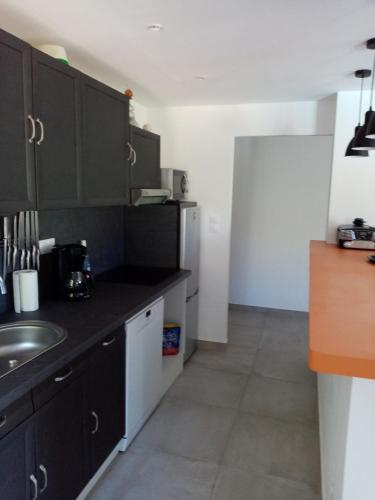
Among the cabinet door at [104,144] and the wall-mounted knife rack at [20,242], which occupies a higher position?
the cabinet door at [104,144]

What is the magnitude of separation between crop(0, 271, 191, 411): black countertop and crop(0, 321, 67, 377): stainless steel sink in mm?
61

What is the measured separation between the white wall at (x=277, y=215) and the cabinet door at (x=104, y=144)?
246 centimetres

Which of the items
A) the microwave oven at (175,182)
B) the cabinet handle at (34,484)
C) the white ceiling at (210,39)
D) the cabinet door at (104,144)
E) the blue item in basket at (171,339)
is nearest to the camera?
the cabinet handle at (34,484)

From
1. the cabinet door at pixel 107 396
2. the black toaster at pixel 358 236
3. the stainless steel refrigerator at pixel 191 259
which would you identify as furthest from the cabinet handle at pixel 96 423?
the black toaster at pixel 358 236

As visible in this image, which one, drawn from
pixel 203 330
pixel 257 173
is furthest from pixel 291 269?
pixel 203 330

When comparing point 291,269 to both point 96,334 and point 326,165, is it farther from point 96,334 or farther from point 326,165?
point 96,334

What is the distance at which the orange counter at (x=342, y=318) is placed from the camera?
3.27 ft

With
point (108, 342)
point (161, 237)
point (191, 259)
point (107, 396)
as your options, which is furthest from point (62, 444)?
point (191, 259)

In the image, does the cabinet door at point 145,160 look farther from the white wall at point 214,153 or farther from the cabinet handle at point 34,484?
the cabinet handle at point 34,484

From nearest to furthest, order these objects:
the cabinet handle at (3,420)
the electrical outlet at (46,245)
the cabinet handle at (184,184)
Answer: the cabinet handle at (3,420)
the electrical outlet at (46,245)
the cabinet handle at (184,184)

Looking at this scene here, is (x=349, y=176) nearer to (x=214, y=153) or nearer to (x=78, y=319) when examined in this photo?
(x=214, y=153)

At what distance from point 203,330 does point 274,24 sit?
9.26 feet

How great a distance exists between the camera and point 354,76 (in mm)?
2609

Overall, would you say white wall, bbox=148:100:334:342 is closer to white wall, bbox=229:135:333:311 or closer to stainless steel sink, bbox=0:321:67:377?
white wall, bbox=229:135:333:311
